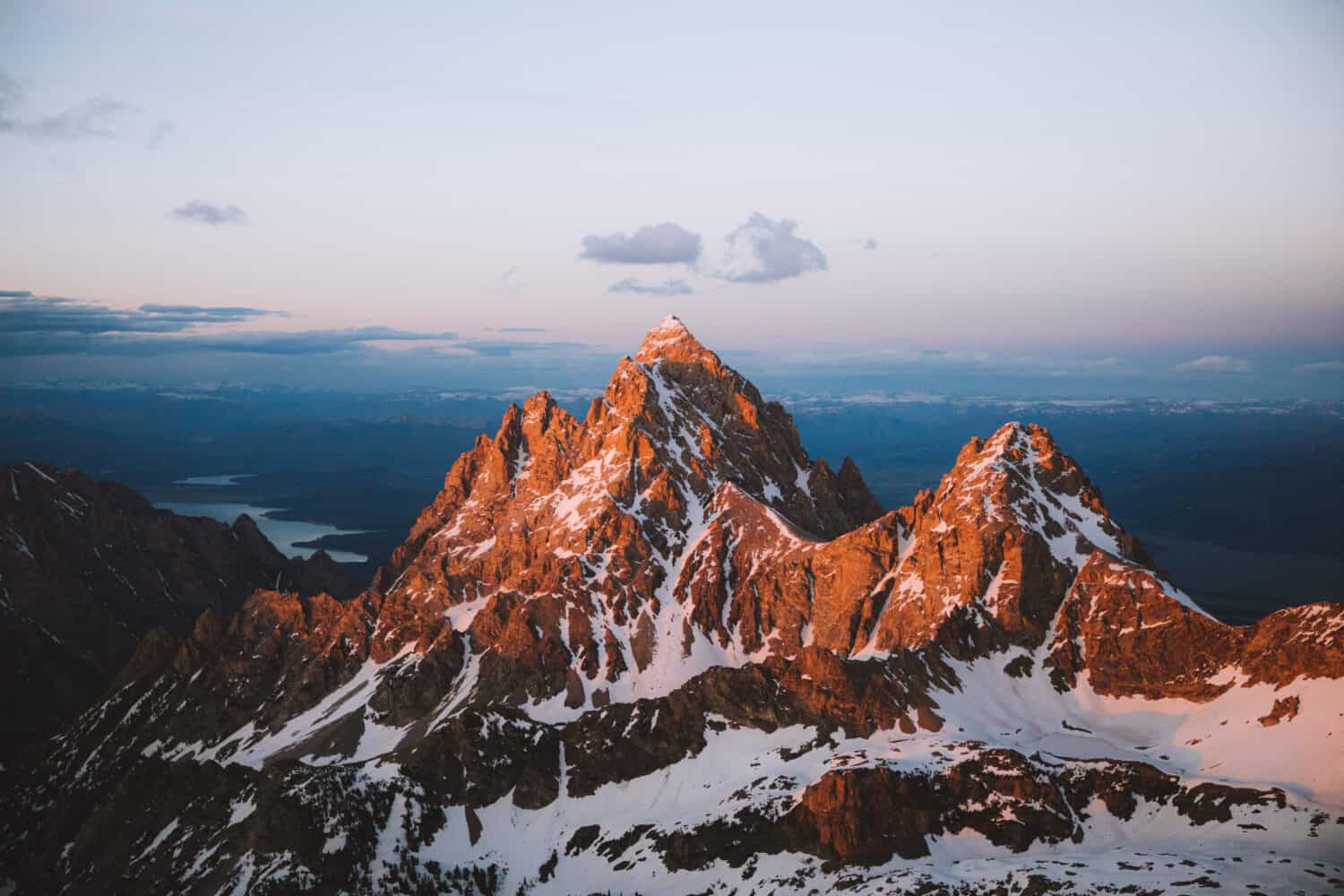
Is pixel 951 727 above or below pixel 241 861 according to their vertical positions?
Result: above

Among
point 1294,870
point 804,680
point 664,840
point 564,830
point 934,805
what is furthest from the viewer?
point 804,680

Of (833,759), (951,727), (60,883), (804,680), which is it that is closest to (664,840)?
(833,759)

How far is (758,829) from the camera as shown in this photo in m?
155

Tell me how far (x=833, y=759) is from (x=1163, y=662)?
80983 mm

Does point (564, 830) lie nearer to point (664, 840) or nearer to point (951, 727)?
point (664, 840)

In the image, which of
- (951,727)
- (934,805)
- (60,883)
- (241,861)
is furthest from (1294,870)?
(60,883)

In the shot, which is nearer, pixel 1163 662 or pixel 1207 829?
pixel 1207 829

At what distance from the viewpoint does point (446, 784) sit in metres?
180

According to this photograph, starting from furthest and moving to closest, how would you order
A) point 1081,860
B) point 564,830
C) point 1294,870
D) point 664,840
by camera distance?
point 564,830 → point 664,840 → point 1081,860 → point 1294,870

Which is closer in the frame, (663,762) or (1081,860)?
(1081,860)

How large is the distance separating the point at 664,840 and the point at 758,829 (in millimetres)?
17874

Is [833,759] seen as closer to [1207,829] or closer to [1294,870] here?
[1207,829]

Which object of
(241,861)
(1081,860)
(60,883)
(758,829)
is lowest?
(60,883)

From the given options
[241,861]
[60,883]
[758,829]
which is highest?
[758,829]
